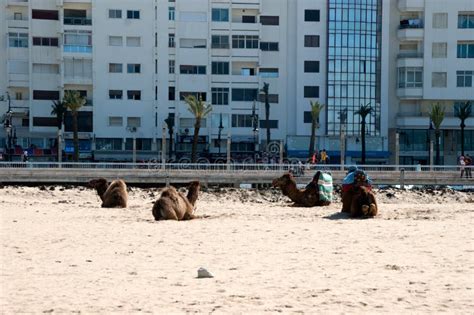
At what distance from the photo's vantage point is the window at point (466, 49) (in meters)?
72.2

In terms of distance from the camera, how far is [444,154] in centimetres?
7462

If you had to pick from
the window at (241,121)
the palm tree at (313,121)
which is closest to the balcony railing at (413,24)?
the palm tree at (313,121)

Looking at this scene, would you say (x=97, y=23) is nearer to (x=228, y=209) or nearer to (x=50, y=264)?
(x=228, y=209)

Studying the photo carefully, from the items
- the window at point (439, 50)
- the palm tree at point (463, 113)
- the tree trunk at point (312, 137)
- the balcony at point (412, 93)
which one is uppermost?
the window at point (439, 50)

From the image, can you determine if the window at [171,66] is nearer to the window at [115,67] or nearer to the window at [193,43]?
the window at [193,43]

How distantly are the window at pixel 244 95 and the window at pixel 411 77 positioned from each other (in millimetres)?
15304

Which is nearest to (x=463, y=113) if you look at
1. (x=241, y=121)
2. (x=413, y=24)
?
(x=413, y=24)

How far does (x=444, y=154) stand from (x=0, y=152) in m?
44.5

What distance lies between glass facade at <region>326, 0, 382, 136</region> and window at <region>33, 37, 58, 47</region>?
27.7m

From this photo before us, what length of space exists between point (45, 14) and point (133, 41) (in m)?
9.15

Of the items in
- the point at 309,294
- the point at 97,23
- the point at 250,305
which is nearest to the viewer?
the point at 250,305

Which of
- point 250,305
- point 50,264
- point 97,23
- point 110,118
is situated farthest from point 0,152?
point 250,305

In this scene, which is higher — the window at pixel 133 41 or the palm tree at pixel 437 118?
the window at pixel 133 41

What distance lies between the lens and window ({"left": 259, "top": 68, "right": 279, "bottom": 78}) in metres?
73.1
